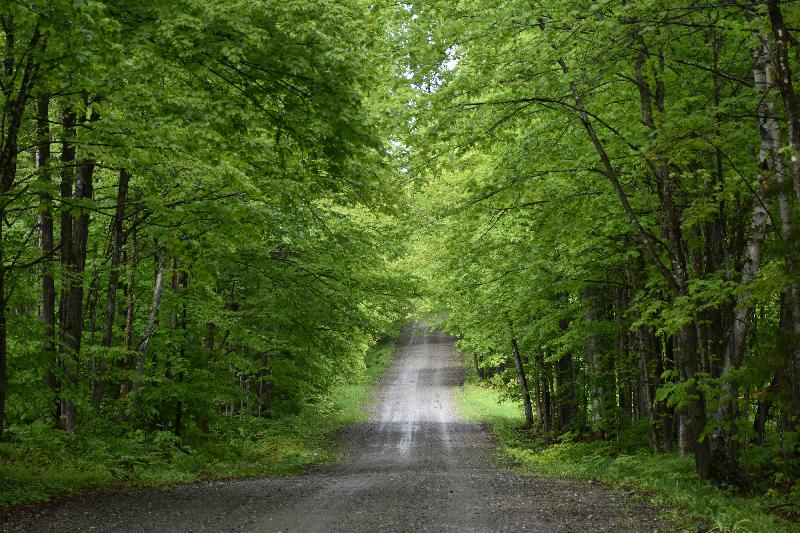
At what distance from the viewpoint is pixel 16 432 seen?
13.0 meters

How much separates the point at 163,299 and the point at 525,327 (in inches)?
385

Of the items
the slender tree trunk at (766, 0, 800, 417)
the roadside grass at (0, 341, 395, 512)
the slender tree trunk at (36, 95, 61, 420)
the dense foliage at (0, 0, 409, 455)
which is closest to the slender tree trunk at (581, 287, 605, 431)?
the dense foliage at (0, 0, 409, 455)

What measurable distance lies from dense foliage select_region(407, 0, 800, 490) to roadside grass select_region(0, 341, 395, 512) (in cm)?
723

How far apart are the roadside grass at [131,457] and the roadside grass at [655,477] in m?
6.44

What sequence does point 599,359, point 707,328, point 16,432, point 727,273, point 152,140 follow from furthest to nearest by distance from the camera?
1. point 599,359
2. point 16,432
3. point 707,328
4. point 727,273
5. point 152,140

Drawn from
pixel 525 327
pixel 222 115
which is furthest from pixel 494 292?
pixel 222 115

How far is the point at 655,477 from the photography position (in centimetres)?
1202

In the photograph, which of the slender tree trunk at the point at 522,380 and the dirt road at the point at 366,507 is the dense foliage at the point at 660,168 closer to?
the dirt road at the point at 366,507

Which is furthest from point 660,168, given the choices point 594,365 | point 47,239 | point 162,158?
point 47,239

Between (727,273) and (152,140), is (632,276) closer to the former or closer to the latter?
(727,273)

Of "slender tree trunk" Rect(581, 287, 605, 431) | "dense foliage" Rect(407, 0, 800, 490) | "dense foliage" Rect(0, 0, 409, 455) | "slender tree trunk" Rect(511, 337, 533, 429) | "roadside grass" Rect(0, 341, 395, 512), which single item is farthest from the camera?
"slender tree trunk" Rect(511, 337, 533, 429)

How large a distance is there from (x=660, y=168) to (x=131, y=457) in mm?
10871

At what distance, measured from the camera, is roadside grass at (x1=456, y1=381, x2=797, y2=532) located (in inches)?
328

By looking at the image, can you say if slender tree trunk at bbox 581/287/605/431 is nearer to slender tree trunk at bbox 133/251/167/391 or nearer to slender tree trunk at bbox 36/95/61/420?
slender tree trunk at bbox 133/251/167/391
